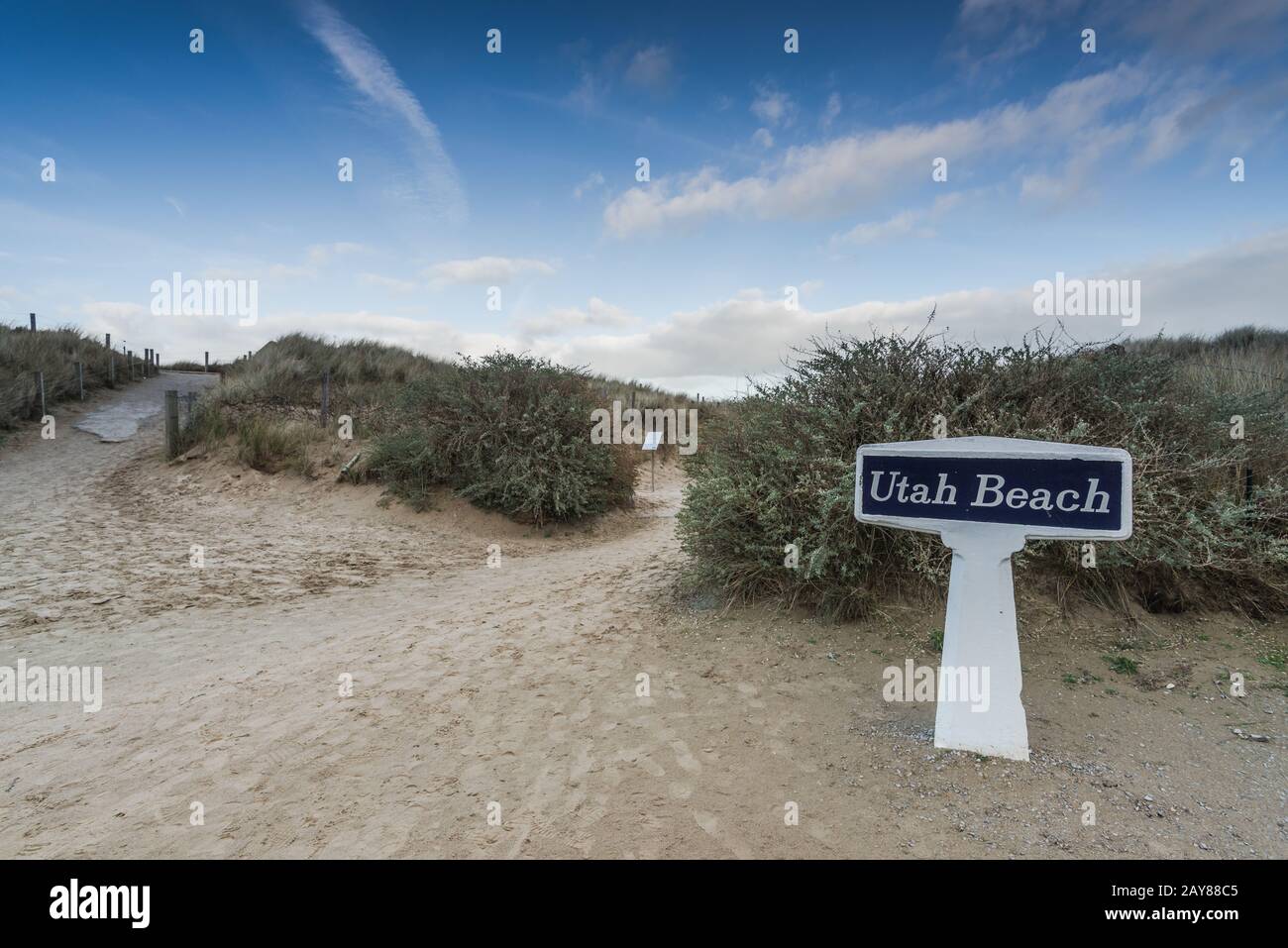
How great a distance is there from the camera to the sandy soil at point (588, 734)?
8.73ft

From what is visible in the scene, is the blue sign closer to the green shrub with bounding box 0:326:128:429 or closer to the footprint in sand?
the footprint in sand

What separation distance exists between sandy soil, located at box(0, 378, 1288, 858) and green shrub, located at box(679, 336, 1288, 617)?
0.99 feet


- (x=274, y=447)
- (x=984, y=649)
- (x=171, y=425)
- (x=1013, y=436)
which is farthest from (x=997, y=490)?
(x=171, y=425)

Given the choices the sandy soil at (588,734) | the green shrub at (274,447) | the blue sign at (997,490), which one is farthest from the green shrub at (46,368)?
the blue sign at (997,490)

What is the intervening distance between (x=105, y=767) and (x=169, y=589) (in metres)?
4.19

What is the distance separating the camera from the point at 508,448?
11352 millimetres

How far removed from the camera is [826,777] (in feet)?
9.98

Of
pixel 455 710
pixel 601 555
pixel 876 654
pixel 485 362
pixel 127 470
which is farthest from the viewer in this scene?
pixel 127 470

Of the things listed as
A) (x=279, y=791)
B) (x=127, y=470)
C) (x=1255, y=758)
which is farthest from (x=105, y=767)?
(x=127, y=470)

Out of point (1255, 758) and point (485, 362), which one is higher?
point (485, 362)

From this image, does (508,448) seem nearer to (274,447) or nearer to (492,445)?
(492,445)

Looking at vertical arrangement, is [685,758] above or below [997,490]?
below

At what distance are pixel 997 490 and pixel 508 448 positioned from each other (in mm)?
9357
